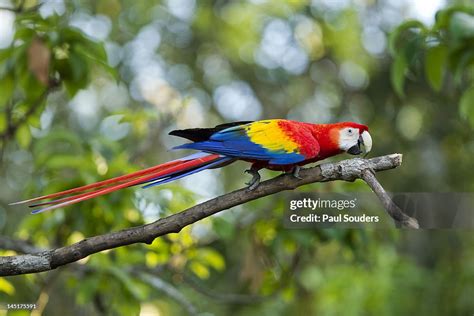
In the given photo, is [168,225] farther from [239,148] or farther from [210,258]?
[210,258]

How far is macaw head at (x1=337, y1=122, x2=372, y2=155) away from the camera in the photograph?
1.18 m

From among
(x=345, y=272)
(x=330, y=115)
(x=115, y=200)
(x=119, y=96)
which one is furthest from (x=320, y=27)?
(x=115, y=200)

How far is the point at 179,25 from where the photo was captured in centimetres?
378

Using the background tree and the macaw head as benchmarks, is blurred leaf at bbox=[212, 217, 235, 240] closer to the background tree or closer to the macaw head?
the background tree

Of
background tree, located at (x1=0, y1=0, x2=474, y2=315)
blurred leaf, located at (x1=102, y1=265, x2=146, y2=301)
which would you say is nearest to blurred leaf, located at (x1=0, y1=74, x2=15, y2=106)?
background tree, located at (x1=0, y1=0, x2=474, y2=315)

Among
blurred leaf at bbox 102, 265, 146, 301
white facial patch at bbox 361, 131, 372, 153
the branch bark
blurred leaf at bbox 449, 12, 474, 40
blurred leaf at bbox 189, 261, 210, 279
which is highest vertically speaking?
blurred leaf at bbox 449, 12, 474, 40

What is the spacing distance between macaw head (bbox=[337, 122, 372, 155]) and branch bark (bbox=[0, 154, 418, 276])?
16cm

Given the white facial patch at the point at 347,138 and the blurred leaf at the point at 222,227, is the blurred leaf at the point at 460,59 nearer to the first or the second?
the white facial patch at the point at 347,138

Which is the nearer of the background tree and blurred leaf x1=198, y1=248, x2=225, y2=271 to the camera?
the background tree

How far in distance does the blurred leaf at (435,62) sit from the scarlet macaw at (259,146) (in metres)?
0.44

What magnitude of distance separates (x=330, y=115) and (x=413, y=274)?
0.90 m

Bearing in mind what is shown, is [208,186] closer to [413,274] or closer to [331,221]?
[413,274]

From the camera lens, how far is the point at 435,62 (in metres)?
1.53

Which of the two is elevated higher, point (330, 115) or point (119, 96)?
point (330, 115)
